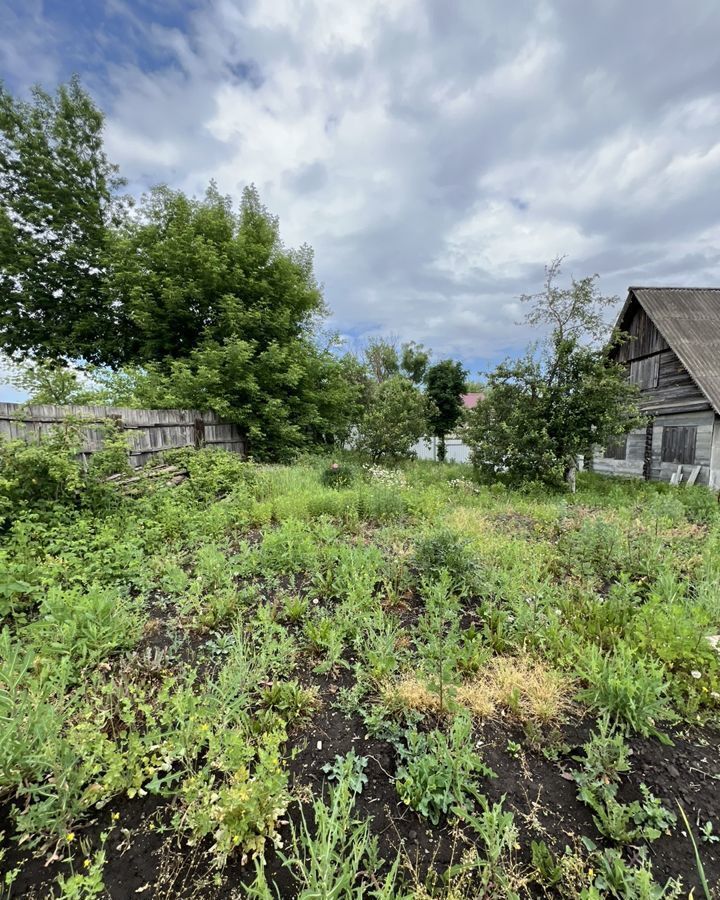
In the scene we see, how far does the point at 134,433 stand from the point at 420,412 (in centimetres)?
813

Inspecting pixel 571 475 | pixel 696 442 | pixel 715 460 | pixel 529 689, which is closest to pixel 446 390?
pixel 571 475

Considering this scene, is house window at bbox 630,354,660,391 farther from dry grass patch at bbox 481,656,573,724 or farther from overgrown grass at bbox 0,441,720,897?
dry grass patch at bbox 481,656,573,724

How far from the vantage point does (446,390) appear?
14375 mm

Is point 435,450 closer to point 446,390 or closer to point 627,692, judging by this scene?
point 446,390

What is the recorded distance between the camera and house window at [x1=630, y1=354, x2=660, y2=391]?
435 inches

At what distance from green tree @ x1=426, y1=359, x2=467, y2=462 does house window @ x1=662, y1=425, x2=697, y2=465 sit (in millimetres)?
6328

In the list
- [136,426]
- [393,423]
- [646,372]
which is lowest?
[393,423]

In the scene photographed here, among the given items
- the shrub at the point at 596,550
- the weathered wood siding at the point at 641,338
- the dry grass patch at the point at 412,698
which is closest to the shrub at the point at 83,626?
the dry grass patch at the point at 412,698

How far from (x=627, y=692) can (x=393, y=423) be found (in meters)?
9.38

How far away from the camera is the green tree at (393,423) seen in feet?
35.9

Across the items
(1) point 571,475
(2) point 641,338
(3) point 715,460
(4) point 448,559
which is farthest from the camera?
(2) point 641,338

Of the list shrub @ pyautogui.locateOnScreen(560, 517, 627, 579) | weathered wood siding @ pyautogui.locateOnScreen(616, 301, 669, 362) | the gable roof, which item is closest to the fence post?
shrub @ pyautogui.locateOnScreen(560, 517, 627, 579)

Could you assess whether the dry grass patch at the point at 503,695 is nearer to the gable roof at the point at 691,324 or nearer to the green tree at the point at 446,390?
the gable roof at the point at 691,324

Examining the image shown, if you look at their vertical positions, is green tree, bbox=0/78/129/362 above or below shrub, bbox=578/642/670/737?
above
